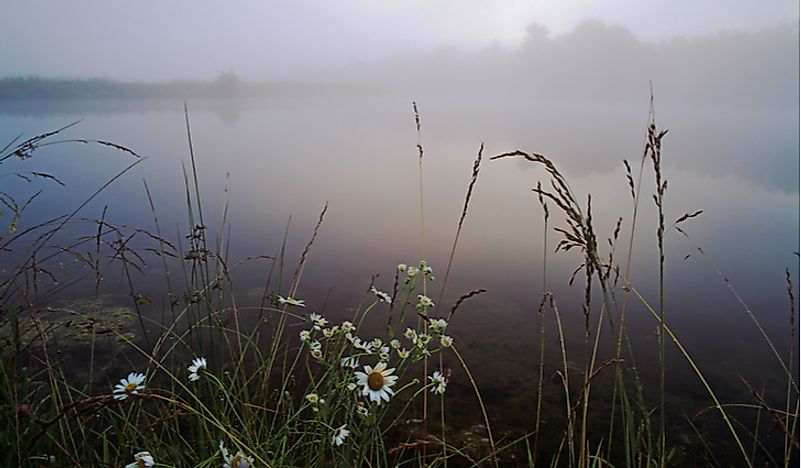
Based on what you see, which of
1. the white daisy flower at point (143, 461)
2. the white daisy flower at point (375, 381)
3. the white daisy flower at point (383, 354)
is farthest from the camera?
the white daisy flower at point (383, 354)

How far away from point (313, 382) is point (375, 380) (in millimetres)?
262

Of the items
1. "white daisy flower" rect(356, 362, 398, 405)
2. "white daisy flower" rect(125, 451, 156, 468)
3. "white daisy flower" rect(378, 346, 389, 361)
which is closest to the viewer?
"white daisy flower" rect(125, 451, 156, 468)

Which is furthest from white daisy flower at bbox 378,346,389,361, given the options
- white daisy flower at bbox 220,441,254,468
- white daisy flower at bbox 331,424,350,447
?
white daisy flower at bbox 220,441,254,468

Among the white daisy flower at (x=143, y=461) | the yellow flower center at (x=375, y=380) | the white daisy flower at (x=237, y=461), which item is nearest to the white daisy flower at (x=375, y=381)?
the yellow flower center at (x=375, y=380)

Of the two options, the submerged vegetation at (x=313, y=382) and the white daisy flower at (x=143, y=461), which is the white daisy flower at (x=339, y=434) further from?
the white daisy flower at (x=143, y=461)

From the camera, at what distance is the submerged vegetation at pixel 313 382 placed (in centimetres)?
113

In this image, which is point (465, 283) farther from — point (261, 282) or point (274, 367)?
point (274, 367)

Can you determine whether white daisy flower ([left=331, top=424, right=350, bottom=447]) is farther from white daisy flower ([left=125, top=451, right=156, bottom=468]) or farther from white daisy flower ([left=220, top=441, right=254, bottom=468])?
white daisy flower ([left=125, top=451, right=156, bottom=468])

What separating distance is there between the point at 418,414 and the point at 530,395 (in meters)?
0.48

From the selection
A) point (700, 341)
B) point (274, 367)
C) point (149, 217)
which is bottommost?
point (700, 341)

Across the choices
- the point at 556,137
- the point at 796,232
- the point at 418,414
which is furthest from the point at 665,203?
the point at 556,137

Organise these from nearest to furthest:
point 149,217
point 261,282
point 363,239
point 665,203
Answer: point 261,282 < point 363,239 < point 149,217 < point 665,203

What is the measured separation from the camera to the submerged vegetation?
1127mm

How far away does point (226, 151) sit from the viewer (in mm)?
9977
